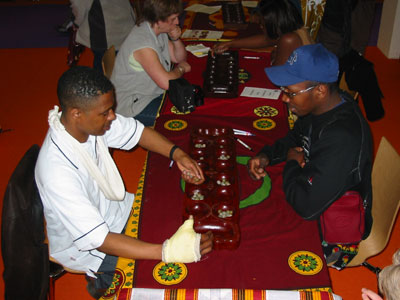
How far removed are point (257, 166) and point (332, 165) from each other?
0.39 m

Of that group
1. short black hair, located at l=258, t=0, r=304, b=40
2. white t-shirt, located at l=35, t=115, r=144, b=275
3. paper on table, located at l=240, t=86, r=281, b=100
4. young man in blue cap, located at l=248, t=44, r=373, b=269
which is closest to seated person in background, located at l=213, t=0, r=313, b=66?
short black hair, located at l=258, t=0, r=304, b=40

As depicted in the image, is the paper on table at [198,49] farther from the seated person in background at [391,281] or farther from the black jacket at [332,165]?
the seated person in background at [391,281]

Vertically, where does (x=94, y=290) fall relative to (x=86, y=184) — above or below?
below

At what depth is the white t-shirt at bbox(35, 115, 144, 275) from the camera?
1427mm

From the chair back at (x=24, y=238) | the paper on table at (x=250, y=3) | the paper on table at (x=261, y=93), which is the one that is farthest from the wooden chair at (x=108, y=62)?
the paper on table at (x=250, y=3)

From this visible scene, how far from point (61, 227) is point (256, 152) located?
3.28 feet

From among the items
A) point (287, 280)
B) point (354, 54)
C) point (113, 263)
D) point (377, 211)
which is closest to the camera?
point (287, 280)

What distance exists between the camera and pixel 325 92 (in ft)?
5.37

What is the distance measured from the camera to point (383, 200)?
1849 mm

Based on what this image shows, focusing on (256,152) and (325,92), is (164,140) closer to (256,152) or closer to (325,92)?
(256,152)

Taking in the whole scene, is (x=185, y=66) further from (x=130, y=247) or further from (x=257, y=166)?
(x=130, y=247)

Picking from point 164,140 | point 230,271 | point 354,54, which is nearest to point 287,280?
point 230,271

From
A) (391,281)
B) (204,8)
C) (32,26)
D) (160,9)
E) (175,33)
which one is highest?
(160,9)

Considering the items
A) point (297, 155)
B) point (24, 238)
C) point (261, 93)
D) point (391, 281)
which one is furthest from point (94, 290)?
point (261, 93)
